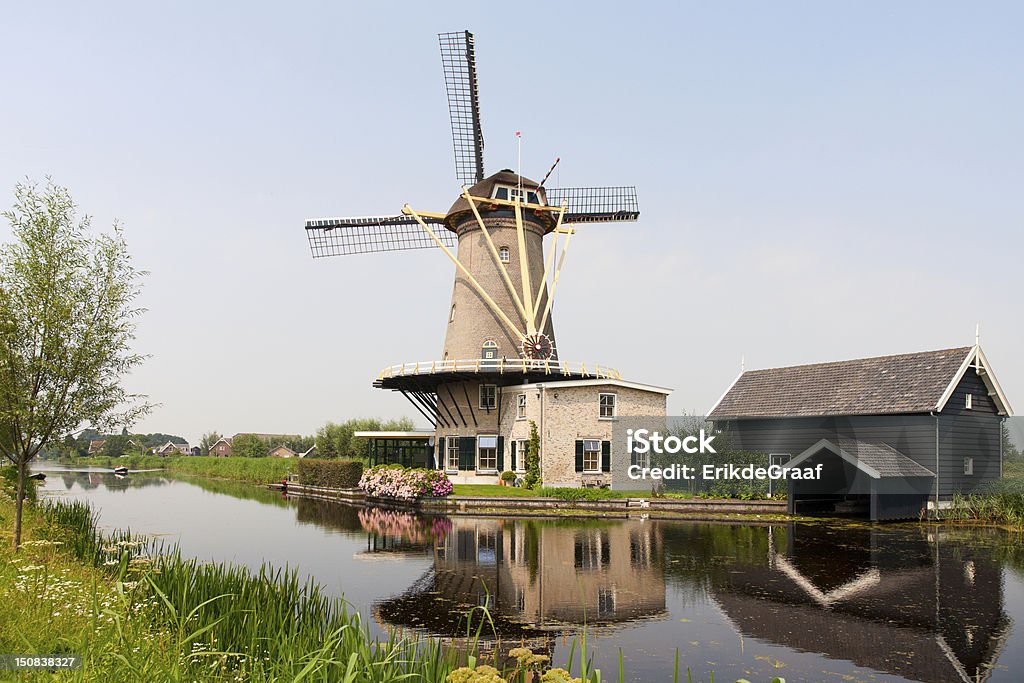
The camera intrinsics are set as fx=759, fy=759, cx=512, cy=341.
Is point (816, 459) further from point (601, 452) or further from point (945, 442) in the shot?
point (601, 452)

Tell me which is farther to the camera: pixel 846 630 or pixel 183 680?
pixel 846 630

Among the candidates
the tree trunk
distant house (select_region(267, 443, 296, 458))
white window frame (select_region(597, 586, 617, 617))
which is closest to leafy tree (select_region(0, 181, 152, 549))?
the tree trunk

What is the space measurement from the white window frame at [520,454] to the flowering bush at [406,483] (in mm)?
3323

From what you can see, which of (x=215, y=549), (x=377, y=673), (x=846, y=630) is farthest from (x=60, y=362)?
(x=846, y=630)

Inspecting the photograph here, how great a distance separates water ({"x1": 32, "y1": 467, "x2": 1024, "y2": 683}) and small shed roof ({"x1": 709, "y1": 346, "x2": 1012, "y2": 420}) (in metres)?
4.78

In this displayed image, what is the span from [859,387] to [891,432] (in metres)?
2.38

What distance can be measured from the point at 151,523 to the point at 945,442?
25.0 metres

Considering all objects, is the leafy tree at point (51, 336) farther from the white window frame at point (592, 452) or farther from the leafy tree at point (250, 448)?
the leafy tree at point (250, 448)

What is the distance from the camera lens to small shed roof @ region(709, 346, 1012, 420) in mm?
25172

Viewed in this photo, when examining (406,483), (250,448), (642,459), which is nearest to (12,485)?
(406,483)

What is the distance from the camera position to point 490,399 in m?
33.3

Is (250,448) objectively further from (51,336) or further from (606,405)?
(51,336)

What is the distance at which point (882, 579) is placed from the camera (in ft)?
44.7

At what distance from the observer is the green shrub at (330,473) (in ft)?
117
